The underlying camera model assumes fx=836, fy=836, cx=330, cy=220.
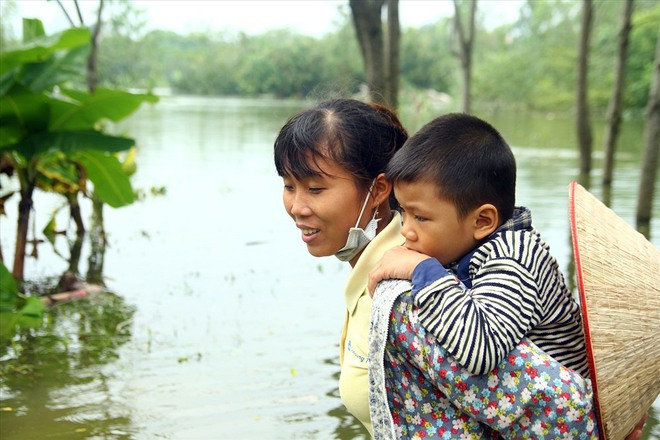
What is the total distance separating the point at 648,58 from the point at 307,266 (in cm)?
3380

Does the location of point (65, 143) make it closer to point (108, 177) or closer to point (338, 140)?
point (108, 177)

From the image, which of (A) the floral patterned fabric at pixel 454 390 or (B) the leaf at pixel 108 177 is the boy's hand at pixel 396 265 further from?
(B) the leaf at pixel 108 177

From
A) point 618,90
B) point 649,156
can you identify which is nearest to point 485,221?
point 649,156

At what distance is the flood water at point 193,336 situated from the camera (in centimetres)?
401

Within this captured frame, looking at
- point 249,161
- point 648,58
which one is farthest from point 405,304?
point 648,58

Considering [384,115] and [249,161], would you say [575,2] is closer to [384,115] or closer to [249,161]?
[249,161]

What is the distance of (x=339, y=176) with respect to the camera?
198 cm

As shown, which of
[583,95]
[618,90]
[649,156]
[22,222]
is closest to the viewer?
[22,222]

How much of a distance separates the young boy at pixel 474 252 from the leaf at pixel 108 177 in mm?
4923

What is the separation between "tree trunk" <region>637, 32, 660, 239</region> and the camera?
295 inches

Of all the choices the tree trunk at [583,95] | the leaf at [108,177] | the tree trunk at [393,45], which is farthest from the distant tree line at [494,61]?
the leaf at [108,177]

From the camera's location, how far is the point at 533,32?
50406 mm

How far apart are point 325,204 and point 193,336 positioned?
11.4 feet

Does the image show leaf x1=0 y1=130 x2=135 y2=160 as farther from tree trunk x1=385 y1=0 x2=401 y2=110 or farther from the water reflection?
tree trunk x1=385 y1=0 x2=401 y2=110
